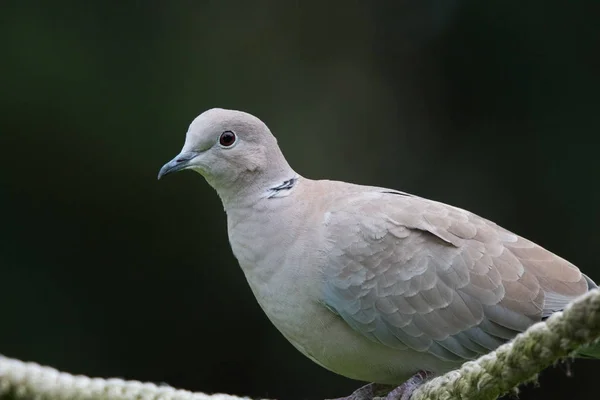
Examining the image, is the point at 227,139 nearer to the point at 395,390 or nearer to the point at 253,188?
the point at 253,188

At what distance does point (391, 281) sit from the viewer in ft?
8.13

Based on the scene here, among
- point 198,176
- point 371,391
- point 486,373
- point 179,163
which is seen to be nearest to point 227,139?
point 179,163

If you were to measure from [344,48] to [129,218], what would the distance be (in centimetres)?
147

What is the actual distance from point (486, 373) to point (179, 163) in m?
1.32

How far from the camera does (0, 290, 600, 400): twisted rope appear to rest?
1.37 m

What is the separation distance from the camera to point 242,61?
4359 mm

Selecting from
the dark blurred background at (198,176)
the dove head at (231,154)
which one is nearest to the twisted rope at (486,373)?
the dove head at (231,154)

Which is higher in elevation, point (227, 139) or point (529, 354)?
point (227, 139)

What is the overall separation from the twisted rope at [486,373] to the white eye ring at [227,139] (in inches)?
44.6

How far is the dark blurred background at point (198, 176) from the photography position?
13.6 feet

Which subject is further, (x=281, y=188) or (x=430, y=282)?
(x=281, y=188)

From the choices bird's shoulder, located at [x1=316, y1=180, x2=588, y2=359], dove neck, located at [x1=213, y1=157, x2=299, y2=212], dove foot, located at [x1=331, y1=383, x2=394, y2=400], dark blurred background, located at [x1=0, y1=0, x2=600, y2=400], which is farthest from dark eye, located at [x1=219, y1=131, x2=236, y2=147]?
dark blurred background, located at [x1=0, y1=0, x2=600, y2=400]

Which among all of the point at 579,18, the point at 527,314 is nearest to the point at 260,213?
the point at 527,314

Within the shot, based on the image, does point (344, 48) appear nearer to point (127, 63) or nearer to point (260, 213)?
point (127, 63)
